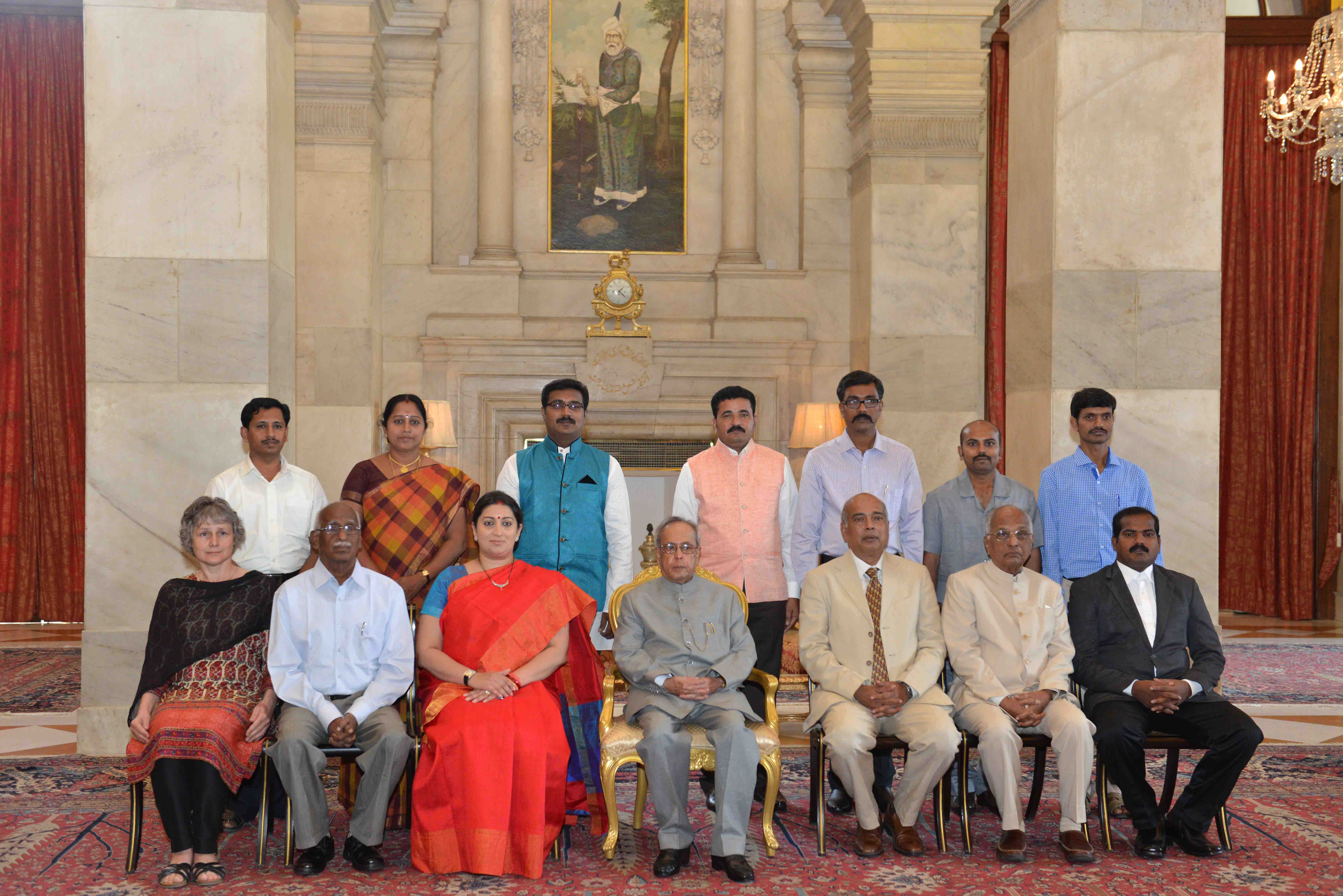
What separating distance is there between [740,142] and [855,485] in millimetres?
5194

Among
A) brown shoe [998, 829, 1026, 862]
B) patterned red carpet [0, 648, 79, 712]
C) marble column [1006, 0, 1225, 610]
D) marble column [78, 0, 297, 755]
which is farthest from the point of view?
patterned red carpet [0, 648, 79, 712]

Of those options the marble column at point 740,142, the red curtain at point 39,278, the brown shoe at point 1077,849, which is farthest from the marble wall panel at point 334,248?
the brown shoe at point 1077,849

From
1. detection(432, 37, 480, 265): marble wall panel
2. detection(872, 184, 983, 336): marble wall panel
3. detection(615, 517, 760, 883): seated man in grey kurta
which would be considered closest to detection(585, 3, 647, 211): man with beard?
detection(432, 37, 480, 265): marble wall panel

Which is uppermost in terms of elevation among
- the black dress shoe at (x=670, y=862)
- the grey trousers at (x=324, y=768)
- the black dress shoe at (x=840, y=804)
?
Answer: the grey trousers at (x=324, y=768)

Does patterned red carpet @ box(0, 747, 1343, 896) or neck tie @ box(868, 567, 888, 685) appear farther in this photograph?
neck tie @ box(868, 567, 888, 685)

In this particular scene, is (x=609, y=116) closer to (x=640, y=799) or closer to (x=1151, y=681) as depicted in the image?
(x=640, y=799)

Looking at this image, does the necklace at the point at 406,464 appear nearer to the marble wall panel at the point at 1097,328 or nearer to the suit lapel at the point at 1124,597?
the suit lapel at the point at 1124,597

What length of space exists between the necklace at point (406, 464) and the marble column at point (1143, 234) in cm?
337

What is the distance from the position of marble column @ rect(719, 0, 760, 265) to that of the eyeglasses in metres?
5.65

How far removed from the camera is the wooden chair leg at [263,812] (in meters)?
3.66

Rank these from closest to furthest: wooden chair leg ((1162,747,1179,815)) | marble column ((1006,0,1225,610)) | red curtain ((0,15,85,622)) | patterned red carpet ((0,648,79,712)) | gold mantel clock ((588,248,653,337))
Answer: wooden chair leg ((1162,747,1179,815))
marble column ((1006,0,1225,610))
patterned red carpet ((0,648,79,712))
gold mantel clock ((588,248,653,337))
red curtain ((0,15,85,622))

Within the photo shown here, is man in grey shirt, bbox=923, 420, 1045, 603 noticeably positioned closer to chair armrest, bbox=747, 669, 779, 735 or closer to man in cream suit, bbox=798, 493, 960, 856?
man in cream suit, bbox=798, 493, 960, 856

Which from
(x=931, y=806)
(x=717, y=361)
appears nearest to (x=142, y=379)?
(x=931, y=806)

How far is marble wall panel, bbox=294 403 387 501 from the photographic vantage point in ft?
27.1
